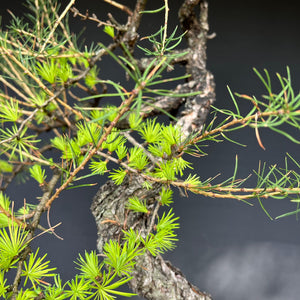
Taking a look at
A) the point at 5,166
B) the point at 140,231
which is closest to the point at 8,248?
the point at 140,231

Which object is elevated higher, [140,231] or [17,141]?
[17,141]

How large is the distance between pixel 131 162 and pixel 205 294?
1.23ft

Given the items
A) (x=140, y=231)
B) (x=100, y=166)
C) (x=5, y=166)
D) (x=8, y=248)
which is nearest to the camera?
(x=8, y=248)

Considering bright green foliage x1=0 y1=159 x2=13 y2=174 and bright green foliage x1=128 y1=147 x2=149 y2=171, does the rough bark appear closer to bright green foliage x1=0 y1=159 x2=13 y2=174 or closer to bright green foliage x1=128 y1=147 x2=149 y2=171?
bright green foliage x1=128 y1=147 x2=149 y2=171

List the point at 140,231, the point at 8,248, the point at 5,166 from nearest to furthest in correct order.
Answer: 1. the point at 8,248
2. the point at 140,231
3. the point at 5,166

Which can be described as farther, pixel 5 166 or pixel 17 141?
pixel 5 166

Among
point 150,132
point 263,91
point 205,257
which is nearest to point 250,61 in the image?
point 263,91

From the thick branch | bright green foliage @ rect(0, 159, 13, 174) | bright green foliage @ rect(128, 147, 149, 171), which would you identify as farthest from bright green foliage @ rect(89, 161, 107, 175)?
bright green foliage @ rect(0, 159, 13, 174)

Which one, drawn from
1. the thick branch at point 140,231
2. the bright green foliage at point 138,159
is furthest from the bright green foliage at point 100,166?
the thick branch at point 140,231

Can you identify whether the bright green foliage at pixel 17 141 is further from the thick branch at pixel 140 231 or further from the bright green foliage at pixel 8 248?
the thick branch at pixel 140 231

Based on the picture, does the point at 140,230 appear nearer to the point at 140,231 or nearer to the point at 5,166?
the point at 140,231

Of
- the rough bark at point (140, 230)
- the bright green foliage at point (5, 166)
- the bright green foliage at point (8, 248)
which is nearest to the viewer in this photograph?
the bright green foliage at point (8, 248)

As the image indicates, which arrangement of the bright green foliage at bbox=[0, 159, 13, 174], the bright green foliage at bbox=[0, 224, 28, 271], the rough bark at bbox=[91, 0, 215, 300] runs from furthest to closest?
the bright green foliage at bbox=[0, 159, 13, 174]
the rough bark at bbox=[91, 0, 215, 300]
the bright green foliage at bbox=[0, 224, 28, 271]

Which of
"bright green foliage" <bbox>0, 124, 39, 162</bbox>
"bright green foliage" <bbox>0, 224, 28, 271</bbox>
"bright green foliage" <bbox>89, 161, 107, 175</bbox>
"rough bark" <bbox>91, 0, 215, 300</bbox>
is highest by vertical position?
"bright green foliage" <bbox>0, 124, 39, 162</bbox>
